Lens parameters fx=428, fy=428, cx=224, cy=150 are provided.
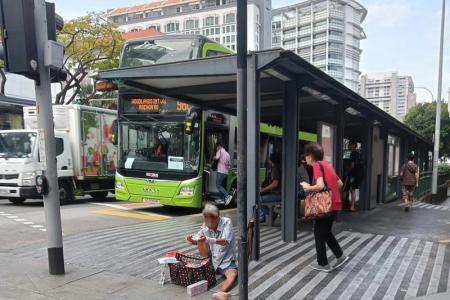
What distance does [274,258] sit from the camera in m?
6.08

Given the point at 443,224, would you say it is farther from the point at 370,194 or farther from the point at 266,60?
the point at 266,60

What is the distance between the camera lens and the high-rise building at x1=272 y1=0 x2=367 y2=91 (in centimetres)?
Answer: 12594

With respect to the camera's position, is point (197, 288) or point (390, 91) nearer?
point (197, 288)

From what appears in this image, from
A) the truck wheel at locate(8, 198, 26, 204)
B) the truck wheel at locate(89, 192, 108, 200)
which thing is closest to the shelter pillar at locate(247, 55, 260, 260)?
the truck wheel at locate(8, 198, 26, 204)

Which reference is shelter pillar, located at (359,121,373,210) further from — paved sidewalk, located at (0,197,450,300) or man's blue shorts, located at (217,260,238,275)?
man's blue shorts, located at (217,260,238,275)

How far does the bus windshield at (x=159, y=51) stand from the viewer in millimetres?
11129

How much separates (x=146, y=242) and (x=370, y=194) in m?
7.35

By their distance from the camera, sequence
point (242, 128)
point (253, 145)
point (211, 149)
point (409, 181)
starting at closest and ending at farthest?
point (242, 128) < point (253, 145) < point (211, 149) < point (409, 181)

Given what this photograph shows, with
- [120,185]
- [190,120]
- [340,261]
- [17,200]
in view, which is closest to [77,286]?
[340,261]

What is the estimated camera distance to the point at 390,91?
8012 cm

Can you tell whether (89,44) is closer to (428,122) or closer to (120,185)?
(120,185)

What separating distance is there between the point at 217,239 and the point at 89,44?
73.2ft

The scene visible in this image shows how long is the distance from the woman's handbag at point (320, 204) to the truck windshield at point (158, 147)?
5.35 metres

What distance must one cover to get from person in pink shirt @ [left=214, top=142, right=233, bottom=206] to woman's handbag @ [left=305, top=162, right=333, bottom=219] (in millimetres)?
5745
